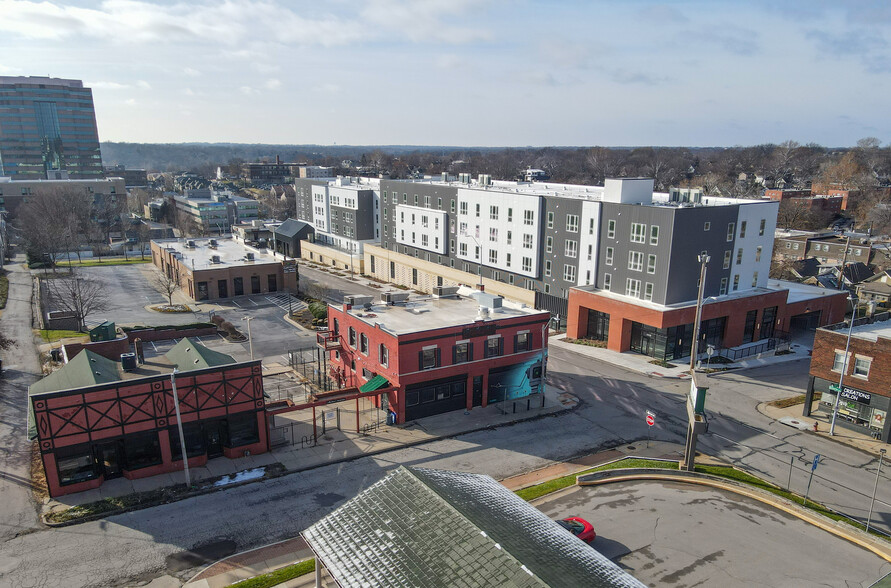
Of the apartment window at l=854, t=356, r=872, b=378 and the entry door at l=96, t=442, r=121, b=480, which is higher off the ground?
the apartment window at l=854, t=356, r=872, b=378

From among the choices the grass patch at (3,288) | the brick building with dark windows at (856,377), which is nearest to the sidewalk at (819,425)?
the brick building with dark windows at (856,377)

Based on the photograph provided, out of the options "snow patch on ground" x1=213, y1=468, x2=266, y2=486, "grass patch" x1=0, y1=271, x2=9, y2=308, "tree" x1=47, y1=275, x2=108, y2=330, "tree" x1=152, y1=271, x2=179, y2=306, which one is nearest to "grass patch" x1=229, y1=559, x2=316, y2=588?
"snow patch on ground" x1=213, y1=468, x2=266, y2=486

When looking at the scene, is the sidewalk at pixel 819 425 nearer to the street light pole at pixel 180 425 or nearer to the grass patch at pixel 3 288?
the street light pole at pixel 180 425

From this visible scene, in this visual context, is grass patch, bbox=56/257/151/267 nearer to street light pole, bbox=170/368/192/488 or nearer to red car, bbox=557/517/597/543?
street light pole, bbox=170/368/192/488

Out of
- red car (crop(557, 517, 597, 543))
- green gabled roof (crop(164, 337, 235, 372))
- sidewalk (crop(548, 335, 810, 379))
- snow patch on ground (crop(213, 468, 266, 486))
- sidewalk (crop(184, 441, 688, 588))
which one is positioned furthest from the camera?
sidewalk (crop(548, 335, 810, 379))

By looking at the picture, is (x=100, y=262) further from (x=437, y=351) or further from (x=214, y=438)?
(x=437, y=351)

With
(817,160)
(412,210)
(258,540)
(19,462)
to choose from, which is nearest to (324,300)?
(412,210)

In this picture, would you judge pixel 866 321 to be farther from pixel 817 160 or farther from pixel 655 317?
pixel 817 160
